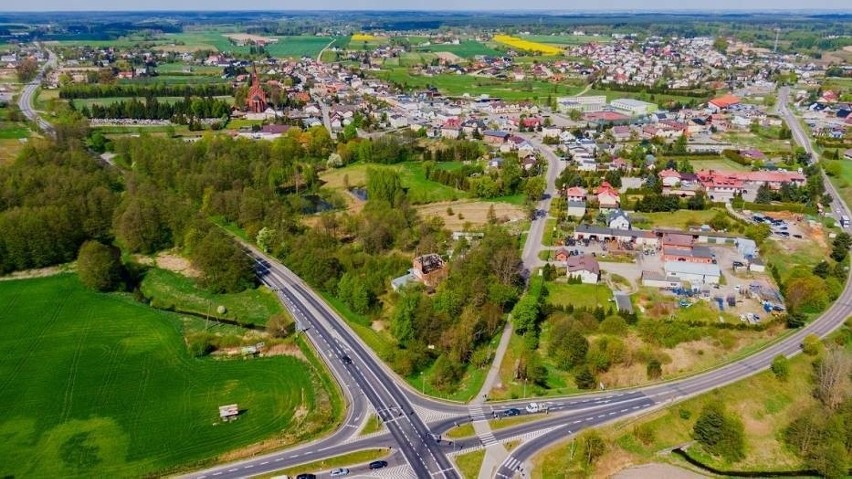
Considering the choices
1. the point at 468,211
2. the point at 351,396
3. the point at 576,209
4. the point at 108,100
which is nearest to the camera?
the point at 351,396

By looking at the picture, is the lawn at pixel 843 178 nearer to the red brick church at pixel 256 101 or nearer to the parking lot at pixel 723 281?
the parking lot at pixel 723 281

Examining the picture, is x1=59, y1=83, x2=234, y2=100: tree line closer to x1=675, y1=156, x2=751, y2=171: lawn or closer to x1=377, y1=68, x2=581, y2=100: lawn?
x1=377, y1=68, x2=581, y2=100: lawn

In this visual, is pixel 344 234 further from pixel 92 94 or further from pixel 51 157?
Result: pixel 92 94

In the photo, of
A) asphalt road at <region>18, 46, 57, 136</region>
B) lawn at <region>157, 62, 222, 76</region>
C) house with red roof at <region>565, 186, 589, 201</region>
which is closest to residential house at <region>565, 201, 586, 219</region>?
house with red roof at <region>565, 186, 589, 201</region>

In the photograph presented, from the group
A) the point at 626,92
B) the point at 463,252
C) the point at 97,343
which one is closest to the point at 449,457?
the point at 463,252

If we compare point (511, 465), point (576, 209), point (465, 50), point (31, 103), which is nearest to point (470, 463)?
point (511, 465)

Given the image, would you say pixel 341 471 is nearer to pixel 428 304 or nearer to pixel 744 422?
pixel 428 304
